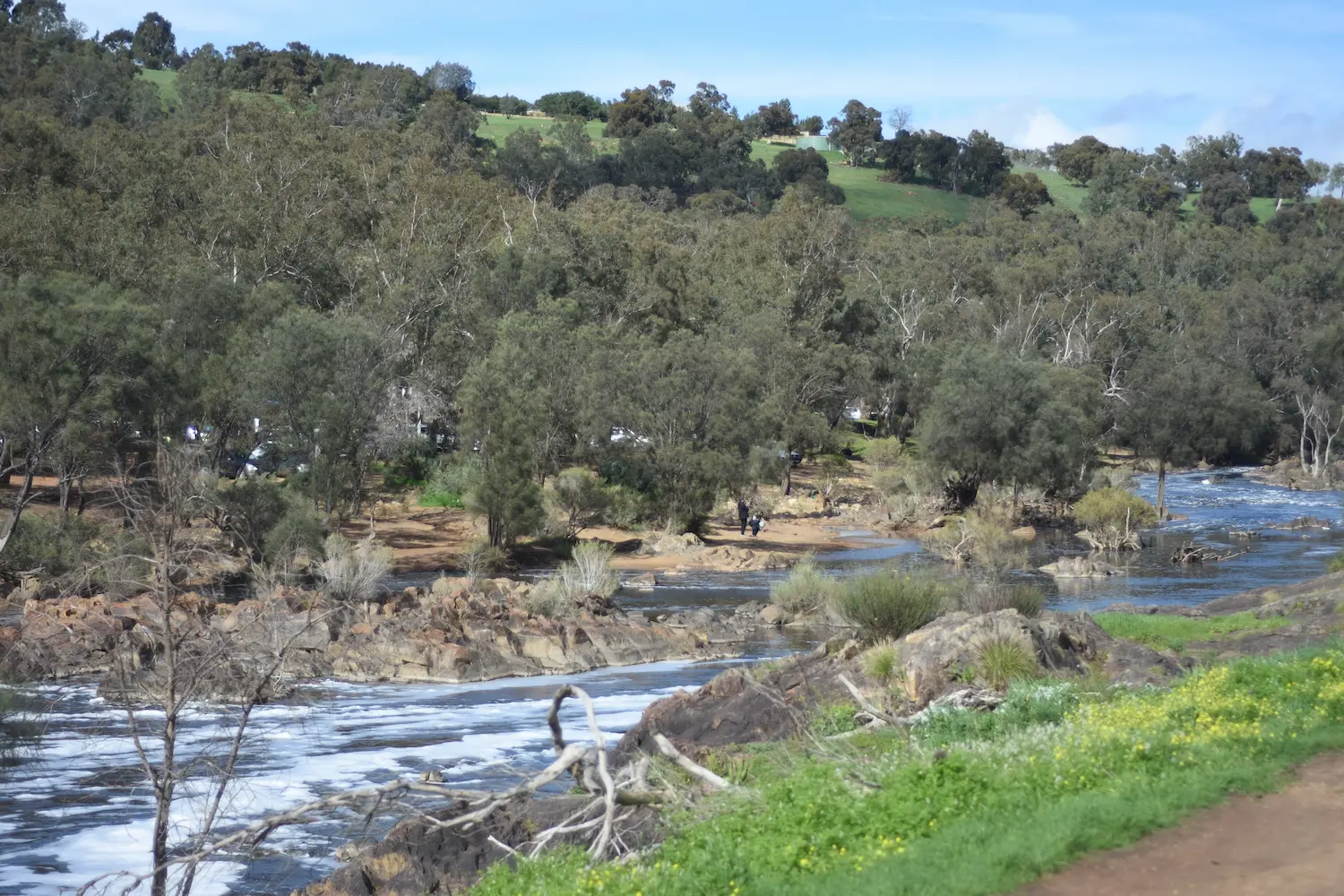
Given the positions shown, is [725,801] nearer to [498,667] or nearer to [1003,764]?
[1003,764]

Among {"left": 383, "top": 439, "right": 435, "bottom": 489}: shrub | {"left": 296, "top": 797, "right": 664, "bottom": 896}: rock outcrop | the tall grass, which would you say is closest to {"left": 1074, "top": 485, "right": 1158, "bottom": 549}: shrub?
the tall grass

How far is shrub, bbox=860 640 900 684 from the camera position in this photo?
16.2 metres

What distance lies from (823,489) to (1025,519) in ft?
34.8

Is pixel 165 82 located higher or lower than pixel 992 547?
higher

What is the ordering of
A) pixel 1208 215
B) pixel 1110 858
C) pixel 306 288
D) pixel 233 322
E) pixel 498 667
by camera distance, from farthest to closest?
pixel 1208 215 < pixel 306 288 < pixel 233 322 < pixel 498 667 < pixel 1110 858

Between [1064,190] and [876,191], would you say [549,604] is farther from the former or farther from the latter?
[1064,190]

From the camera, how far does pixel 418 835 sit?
11.5 m

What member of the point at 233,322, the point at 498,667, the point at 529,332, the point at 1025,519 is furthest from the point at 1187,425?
the point at 498,667

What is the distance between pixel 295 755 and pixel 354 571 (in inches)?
627

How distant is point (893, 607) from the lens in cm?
2069

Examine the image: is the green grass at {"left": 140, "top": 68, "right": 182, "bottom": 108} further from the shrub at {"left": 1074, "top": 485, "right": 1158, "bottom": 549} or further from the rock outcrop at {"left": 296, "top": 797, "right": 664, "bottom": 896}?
the rock outcrop at {"left": 296, "top": 797, "right": 664, "bottom": 896}

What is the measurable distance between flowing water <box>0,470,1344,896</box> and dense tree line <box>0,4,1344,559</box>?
6308 millimetres

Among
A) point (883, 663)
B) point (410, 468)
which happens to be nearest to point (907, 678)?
point (883, 663)

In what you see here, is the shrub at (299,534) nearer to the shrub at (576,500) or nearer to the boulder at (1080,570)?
the shrub at (576,500)
